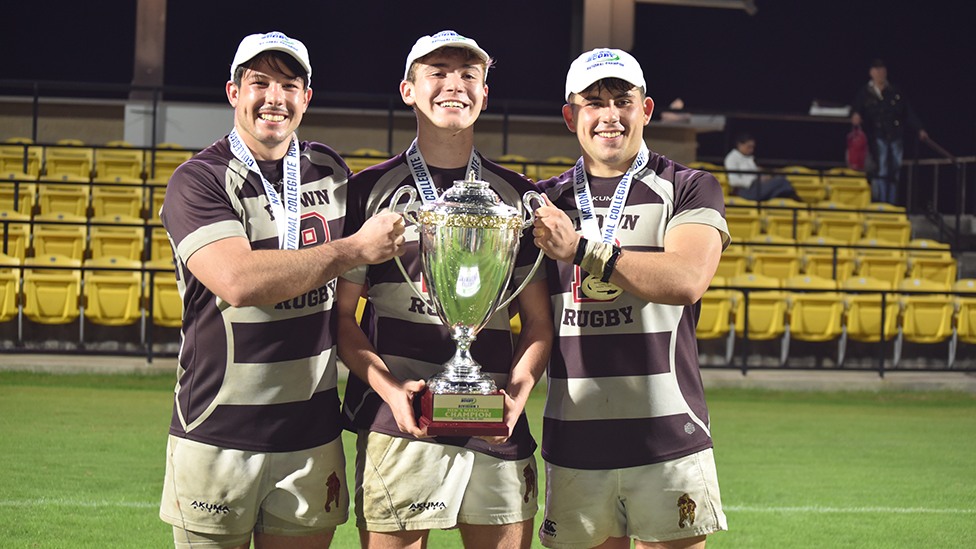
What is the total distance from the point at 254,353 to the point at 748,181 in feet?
40.6

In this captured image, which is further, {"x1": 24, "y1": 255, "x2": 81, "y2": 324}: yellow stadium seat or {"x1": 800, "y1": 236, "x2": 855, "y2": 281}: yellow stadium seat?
{"x1": 800, "y1": 236, "x2": 855, "y2": 281}: yellow stadium seat

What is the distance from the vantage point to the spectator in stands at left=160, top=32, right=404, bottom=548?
307cm

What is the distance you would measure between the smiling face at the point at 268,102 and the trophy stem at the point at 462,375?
715mm

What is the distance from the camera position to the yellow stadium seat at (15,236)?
11.0 meters

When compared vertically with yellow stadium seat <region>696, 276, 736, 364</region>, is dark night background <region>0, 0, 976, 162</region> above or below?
above

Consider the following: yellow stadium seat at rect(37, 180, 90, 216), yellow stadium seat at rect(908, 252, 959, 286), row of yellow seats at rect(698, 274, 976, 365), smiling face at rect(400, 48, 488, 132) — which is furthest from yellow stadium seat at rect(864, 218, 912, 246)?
smiling face at rect(400, 48, 488, 132)

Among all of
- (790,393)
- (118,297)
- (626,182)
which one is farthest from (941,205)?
(626,182)

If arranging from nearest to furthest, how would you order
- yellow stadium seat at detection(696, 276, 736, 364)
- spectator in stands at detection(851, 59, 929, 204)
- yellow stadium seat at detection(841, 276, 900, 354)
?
yellow stadium seat at detection(696, 276, 736, 364) → yellow stadium seat at detection(841, 276, 900, 354) → spectator in stands at detection(851, 59, 929, 204)

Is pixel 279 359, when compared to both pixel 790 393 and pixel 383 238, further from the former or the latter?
pixel 790 393

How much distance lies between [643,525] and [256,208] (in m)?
1.33

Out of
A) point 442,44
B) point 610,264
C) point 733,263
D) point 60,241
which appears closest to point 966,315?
point 733,263

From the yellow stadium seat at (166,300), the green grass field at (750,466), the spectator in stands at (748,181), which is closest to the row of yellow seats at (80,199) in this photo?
the yellow stadium seat at (166,300)

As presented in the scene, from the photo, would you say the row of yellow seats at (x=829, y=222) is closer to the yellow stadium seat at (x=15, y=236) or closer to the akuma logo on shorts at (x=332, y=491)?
the yellow stadium seat at (x=15, y=236)

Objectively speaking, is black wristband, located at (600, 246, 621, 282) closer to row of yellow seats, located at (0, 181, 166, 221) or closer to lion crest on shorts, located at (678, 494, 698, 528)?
lion crest on shorts, located at (678, 494, 698, 528)
